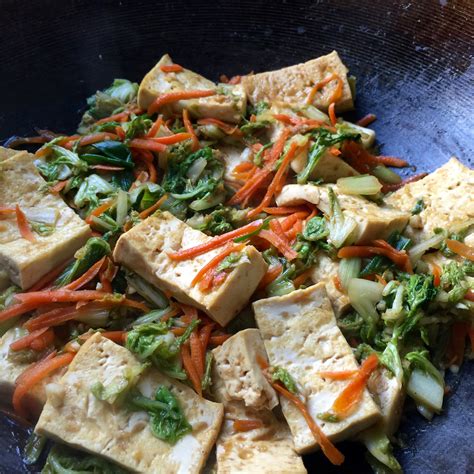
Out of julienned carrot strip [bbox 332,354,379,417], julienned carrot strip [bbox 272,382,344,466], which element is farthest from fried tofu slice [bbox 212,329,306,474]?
julienned carrot strip [bbox 332,354,379,417]

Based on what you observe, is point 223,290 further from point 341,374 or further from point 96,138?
point 96,138

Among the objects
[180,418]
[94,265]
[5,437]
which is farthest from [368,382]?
[5,437]

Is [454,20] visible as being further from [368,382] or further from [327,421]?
[327,421]

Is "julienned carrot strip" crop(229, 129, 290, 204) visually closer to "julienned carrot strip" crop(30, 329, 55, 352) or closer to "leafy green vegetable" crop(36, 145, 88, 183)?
"leafy green vegetable" crop(36, 145, 88, 183)

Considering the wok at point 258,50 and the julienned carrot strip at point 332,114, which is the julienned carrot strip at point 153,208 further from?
the julienned carrot strip at point 332,114

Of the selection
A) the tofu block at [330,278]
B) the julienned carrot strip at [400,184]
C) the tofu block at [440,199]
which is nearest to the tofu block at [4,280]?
the tofu block at [330,278]

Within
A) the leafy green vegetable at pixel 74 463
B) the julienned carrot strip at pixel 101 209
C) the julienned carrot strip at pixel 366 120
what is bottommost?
the leafy green vegetable at pixel 74 463
